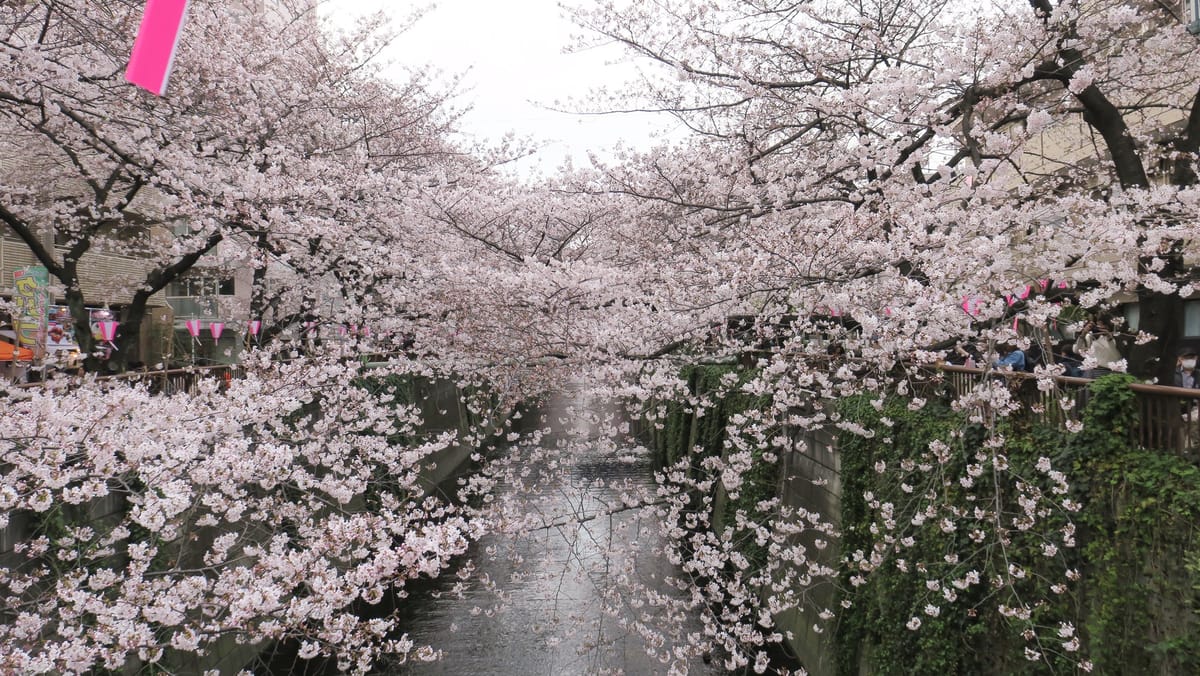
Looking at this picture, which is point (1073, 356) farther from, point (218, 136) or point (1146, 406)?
point (218, 136)

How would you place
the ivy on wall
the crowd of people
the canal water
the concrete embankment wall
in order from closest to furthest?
the ivy on wall < the crowd of people < the concrete embankment wall < the canal water

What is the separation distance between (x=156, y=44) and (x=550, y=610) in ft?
32.6

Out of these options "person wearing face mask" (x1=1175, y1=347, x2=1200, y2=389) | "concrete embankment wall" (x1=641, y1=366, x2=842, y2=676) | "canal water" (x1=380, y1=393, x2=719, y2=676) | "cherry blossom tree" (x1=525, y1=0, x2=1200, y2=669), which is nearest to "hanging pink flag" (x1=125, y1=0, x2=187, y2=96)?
"cherry blossom tree" (x1=525, y1=0, x2=1200, y2=669)

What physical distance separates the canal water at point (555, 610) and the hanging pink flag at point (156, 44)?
646cm

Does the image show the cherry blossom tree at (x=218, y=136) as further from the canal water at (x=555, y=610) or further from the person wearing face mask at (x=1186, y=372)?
the person wearing face mask at (x=1186, y=372)

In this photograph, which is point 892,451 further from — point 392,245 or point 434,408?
point 434,408

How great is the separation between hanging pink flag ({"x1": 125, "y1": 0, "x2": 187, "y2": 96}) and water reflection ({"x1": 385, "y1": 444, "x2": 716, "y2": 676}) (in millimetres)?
6955

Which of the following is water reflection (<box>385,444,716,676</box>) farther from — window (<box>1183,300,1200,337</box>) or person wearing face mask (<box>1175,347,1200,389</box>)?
window (<box>1183,300,1200,337</box>)

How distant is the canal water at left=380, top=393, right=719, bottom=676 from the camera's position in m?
9.85

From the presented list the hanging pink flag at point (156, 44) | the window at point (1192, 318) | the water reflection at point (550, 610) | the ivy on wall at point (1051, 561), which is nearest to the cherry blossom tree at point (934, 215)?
the ivy on wall at point (1051, 561)

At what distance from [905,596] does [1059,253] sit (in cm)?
351

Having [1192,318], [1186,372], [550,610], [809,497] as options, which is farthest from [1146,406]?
[1192,318]

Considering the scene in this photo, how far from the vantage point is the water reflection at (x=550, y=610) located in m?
10.0

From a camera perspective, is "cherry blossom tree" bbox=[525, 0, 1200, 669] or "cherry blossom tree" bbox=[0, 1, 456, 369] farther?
"cherry blossom tree" bbox=[0, 1, 456, 369]
